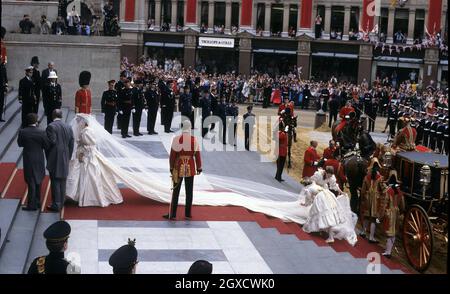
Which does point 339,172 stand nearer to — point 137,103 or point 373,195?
point 373,195

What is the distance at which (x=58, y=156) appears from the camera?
11.8 m

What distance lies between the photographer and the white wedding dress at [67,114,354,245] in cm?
1305

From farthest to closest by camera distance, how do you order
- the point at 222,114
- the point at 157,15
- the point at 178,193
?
the point at 157,15, the point at 222,114, the point at 178,193

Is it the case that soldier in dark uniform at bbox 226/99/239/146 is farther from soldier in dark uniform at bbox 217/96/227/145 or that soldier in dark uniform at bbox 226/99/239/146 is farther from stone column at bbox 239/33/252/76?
stone column at bbox 239/33/252/76

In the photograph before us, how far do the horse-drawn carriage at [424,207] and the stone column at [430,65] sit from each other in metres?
39.1

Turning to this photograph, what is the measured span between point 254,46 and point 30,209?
4222 cm

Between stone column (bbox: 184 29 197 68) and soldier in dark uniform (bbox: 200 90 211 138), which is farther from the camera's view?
stone column (bbox: 184 29 197 68)

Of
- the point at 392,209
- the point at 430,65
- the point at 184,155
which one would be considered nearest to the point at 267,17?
the point at 430,65

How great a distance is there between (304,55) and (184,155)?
131ft

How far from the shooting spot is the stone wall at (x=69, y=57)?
26672 millimetres

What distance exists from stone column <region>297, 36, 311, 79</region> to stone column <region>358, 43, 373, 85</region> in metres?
3.68

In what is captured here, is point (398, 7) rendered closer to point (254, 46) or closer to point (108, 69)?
point (254, 46)

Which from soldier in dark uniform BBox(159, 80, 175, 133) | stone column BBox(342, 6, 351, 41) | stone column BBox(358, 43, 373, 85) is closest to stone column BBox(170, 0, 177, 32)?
stone column BBox(342, 6, 351, 41)
